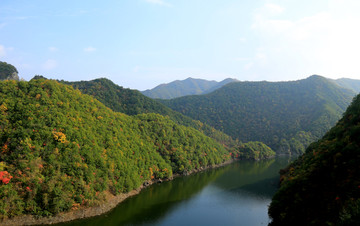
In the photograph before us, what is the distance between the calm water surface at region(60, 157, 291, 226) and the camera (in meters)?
39.2

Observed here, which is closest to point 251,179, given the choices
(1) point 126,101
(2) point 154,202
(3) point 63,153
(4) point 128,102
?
(2) point 154,202

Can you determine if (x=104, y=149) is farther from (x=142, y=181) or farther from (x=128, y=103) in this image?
(x=128, y=103)

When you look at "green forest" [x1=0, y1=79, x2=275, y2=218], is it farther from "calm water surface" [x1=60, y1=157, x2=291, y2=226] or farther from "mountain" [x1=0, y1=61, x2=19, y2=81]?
"mountain" [x1=0, y1=61, x2=19, y2=81]

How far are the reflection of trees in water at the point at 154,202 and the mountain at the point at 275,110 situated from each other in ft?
237

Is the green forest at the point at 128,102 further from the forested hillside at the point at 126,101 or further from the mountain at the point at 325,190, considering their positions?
the mountain at the point at 325,190

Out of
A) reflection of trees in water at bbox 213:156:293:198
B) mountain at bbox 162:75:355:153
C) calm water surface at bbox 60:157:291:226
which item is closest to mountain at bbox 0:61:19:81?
calm water surface at bbox 60:157:291:226

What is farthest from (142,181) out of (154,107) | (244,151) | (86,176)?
(154,107)

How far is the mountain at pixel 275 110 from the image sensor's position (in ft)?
412

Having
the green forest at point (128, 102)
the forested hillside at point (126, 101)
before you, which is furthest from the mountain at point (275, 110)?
the forested hillside at point (126, 101)

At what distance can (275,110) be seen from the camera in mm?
158500

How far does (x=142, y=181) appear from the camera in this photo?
5600 centimetres

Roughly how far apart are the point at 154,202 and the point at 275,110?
5144 inches

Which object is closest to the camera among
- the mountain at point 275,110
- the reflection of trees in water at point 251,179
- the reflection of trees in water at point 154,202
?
the reflection of trees in water at point 154,202

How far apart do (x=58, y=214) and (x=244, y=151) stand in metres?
84.4
